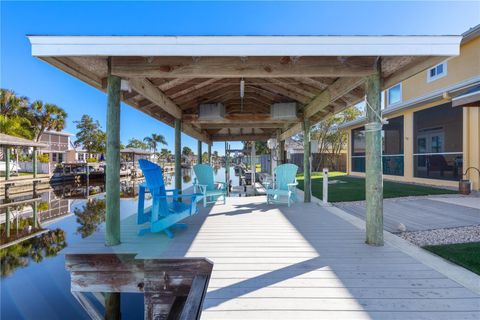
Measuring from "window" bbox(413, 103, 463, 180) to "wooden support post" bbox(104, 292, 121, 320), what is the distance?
35.9 ft

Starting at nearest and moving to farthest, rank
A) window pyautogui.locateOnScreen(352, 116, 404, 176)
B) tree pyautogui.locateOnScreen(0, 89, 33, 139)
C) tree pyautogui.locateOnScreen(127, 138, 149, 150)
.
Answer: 1. window pyautogui.locateOnScreen(352, 116, 404, 176)
2. tree pyautogui.locateOnScreen(0, 89, 33, 139)
3. tree pyautogui.locateOnScreen(127, 138, 149, 150)

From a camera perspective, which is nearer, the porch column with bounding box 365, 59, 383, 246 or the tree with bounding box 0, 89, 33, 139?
the porch column with bounding box 365, 59, 383, 246

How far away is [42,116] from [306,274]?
29.7 m

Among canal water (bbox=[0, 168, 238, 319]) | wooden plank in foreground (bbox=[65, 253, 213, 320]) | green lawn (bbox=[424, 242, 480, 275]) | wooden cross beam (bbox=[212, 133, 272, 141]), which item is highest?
wooden cross beam (bbox=[212, 133, 272, 141])

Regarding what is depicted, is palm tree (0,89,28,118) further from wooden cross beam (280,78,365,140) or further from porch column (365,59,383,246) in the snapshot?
porch column (365,59,383,246)

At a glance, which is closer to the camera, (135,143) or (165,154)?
(135,143)

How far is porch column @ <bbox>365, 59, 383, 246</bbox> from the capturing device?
326 cm

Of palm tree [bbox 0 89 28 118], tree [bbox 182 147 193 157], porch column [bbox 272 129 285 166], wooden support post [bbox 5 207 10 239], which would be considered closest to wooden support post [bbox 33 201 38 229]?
wooden support post [bbox 5 207 10 239]

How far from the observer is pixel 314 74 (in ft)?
11.0

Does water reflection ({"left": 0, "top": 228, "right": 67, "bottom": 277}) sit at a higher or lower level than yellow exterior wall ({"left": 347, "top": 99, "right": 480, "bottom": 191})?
lower

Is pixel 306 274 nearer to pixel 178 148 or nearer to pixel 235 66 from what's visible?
pixel 235 66

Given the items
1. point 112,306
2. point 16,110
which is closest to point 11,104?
point 16,110

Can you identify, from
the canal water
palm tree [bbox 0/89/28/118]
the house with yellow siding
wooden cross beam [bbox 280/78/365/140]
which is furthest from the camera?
palm tree [bbox 0/89/28/118]

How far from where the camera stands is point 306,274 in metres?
2.46
